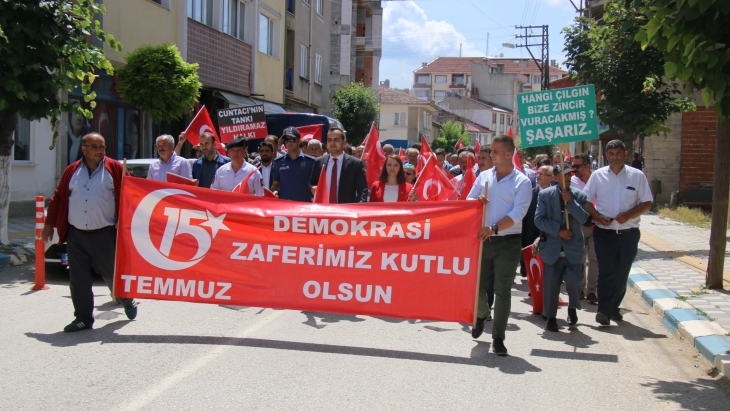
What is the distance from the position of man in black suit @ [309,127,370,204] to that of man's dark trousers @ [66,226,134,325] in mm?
2526

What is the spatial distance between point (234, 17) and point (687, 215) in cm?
1614

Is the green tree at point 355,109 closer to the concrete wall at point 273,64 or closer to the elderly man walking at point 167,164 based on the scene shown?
the concrete wall at point 273,64

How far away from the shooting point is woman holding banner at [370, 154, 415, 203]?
8602 mm

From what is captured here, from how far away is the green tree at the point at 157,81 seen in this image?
1661 centimetres

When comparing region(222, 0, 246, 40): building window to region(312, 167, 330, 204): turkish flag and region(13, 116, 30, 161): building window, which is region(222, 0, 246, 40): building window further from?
region(312, 167, 330, 204): turkish flag

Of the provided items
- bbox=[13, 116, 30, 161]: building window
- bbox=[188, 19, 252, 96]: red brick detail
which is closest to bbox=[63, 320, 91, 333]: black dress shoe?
bbox=[13, 116, 30, 161]: building window

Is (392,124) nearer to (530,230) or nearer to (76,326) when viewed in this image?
(530,230)

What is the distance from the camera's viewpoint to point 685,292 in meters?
9.90

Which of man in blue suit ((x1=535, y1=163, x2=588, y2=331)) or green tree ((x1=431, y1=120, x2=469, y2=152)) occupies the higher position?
green tree ((x1=431, y1=120, x2=469, y2=152))

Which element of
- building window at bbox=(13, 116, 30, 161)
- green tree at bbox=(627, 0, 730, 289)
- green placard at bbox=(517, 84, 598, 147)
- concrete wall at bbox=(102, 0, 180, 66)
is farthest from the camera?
concrete wall at bbox=(102, 0, 180, 66)

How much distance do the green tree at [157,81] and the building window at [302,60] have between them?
61.1 feet

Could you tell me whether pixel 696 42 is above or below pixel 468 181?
above

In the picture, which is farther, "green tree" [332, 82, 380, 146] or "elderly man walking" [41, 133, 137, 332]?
"green tree" [332, 82, 380, 146]

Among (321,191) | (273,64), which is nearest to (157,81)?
(321,191)
